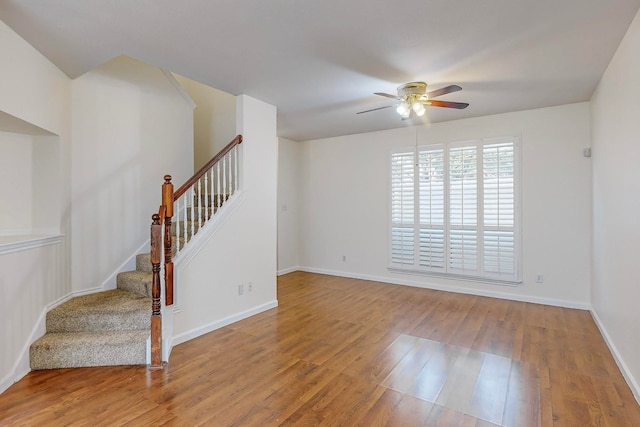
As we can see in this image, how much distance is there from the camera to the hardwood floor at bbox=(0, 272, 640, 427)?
2109mm

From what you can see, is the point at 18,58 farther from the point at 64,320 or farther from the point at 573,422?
the point at 573,422

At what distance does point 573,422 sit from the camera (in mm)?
2051

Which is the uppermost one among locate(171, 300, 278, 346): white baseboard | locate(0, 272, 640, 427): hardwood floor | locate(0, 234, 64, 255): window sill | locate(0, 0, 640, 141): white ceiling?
locate(0, 0, 640, 141): white ceiling

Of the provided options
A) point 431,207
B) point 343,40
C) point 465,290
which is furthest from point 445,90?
A: point 465,290

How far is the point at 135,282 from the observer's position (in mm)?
3518

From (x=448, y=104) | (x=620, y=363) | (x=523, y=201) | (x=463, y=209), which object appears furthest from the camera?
(x=463, y=209)

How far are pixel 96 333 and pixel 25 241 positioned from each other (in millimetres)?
992

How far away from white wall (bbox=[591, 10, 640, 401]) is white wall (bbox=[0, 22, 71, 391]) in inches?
179

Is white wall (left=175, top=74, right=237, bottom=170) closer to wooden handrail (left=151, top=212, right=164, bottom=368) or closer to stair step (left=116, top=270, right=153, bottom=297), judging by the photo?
stair step (left=116, top=270, right=153, bottom=297)

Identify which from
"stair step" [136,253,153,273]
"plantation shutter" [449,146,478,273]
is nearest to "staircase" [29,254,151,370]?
"stair step" [136,253,153,273]

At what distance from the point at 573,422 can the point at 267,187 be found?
3.63m

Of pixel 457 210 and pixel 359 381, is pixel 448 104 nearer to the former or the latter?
pixel 457 210

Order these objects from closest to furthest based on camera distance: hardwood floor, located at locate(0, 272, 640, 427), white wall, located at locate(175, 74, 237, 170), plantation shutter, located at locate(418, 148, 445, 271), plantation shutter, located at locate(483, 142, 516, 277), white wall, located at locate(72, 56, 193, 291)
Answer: hardwood floor, located at locate(0, 272, 640, 427) → white wall, located at locate(72, 56, 193, 291) → plantation shutter, located at locate(483, 142, 516, 277) → plantation shutter, located at locate(418, 148, 445, 271) → white wall, located at locate(175, 74, 237, 170)

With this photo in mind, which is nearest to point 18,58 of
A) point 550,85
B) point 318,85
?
point 318,85
